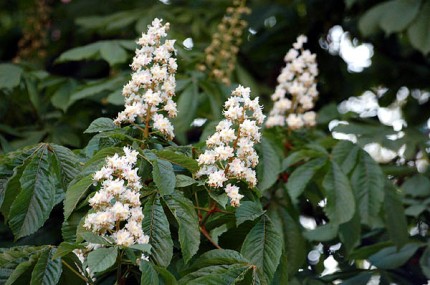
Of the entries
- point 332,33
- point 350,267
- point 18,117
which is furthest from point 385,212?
point 332,33

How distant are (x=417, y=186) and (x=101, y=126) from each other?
82.8 inches

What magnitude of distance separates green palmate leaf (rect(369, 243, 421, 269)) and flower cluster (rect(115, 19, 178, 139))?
1.43 metres

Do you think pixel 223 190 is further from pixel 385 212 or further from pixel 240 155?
pixel 385 212

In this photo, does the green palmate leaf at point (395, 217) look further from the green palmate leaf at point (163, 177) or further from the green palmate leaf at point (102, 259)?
the green palmate leaf at point (102, 259)

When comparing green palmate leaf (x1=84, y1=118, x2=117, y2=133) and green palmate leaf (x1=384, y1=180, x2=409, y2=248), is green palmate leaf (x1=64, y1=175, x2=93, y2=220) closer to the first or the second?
green palmate leaf (x1=84, y1=118, x2=117, y2=133)

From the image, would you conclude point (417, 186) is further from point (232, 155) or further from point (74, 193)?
point (74, 193)

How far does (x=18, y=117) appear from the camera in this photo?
12.4 ft

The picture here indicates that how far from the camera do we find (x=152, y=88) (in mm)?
1957

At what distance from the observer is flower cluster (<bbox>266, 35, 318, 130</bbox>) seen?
10.4 feet

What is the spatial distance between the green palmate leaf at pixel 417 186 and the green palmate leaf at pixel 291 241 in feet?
3.28

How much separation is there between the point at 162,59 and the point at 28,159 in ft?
1.51

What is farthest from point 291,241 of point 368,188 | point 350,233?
point 368,188

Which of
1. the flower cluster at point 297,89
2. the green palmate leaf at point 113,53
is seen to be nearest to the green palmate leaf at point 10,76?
the green palmate leaf at point 113,53

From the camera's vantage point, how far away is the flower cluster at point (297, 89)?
125 inches
